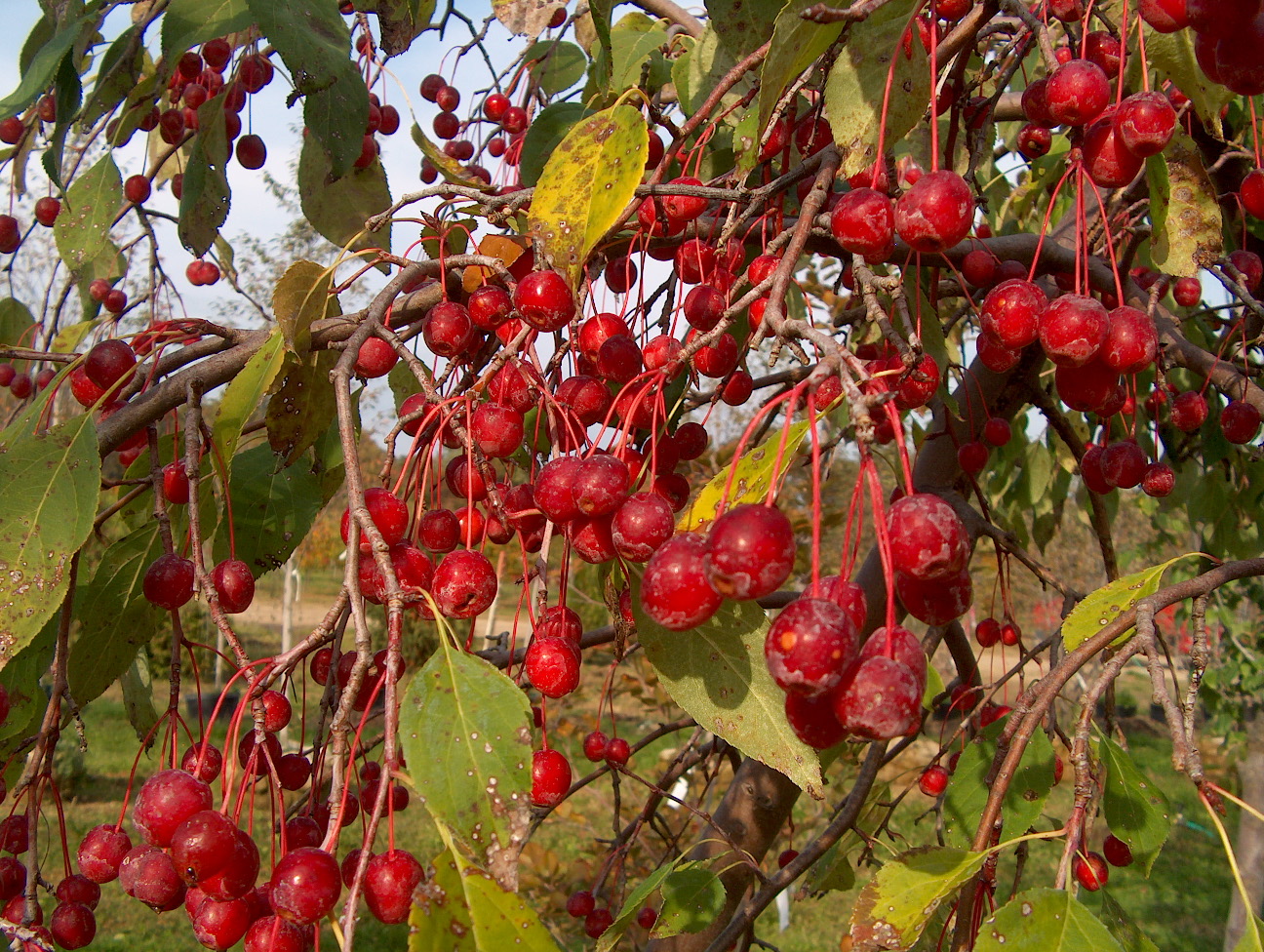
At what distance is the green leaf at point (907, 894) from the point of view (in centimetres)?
79

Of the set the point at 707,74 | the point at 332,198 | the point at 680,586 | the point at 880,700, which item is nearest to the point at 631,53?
the point at 707,74

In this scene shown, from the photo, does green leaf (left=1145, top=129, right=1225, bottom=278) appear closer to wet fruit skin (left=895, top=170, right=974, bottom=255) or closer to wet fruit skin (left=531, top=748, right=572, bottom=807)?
wet fruit skin (left=895, top=170, right=974, bottom=255)

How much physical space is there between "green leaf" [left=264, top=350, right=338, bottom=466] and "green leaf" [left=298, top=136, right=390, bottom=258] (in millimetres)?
565

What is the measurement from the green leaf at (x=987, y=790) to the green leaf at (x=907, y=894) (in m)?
0.34

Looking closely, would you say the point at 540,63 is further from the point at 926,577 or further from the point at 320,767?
the point at 926,577

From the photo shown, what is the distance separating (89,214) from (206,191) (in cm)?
43

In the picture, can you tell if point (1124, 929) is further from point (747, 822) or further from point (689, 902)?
point (747, 822)


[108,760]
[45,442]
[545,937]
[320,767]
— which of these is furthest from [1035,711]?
[108,760]

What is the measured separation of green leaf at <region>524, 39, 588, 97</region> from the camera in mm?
2523

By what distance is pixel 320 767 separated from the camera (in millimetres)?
1098

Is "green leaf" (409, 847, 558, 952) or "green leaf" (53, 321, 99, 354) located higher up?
"green leaf" (53, 321, 99, 354)

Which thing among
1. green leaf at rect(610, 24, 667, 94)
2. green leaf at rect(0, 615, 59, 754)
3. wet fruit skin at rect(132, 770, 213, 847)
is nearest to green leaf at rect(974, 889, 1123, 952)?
wet fruit skin at rect(132, 770, 213, 847)

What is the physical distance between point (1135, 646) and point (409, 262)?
0.98 meters

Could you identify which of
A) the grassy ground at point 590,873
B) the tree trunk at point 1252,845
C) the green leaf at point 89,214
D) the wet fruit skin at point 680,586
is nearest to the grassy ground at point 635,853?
the grassy ground at point 590,873
